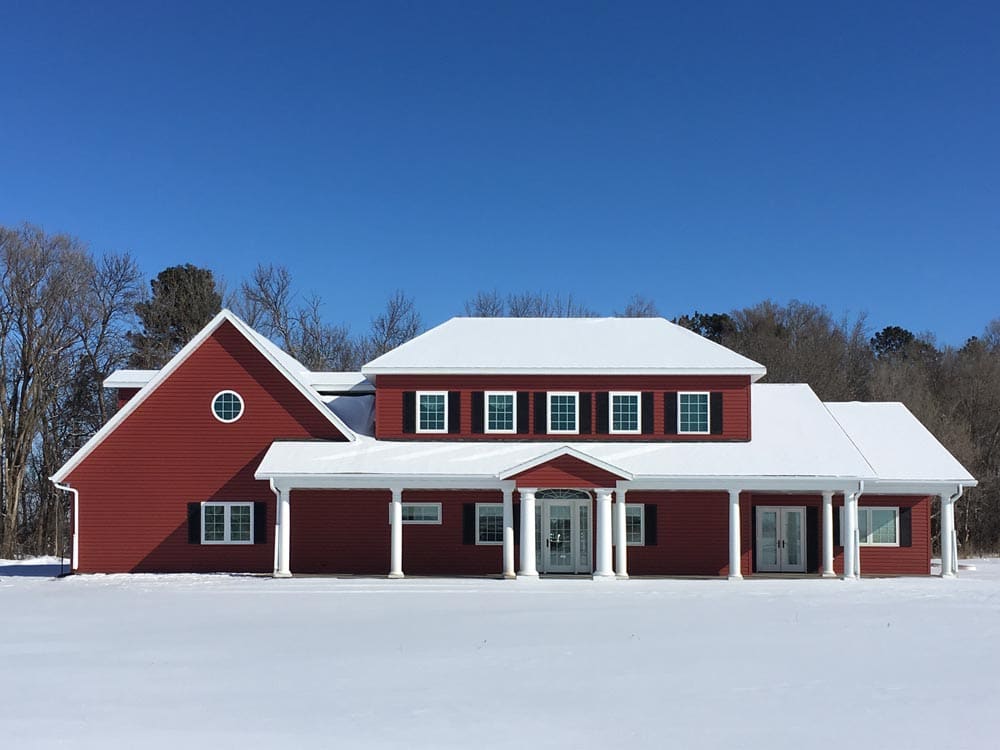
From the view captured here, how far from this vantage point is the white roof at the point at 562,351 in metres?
32.4

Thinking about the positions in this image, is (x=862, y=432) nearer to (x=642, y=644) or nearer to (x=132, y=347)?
(x=642, y=644)

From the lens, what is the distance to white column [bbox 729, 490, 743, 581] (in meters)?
29.9

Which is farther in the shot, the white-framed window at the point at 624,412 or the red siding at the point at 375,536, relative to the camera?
the white-framed window at the point at 624,412

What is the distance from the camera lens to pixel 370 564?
31.8 meters

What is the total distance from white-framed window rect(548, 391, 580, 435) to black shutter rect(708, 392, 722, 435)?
376 centimetres

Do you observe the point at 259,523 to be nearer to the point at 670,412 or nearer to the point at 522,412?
the point at 522,412

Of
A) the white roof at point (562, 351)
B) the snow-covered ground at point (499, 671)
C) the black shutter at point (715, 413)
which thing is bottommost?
the snow-covered ground at point (499, 671)

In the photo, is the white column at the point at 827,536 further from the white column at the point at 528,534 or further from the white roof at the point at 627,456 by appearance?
the white column at the point at 528,534

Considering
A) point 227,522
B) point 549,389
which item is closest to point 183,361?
point 227,522

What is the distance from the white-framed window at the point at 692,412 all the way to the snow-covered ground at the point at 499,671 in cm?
825

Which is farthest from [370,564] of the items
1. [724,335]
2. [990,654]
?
[724,335]

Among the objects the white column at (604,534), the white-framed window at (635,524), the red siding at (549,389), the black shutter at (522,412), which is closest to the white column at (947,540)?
the red siding at (549,389)

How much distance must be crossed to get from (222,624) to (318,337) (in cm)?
4101

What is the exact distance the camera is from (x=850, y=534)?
30.1m
